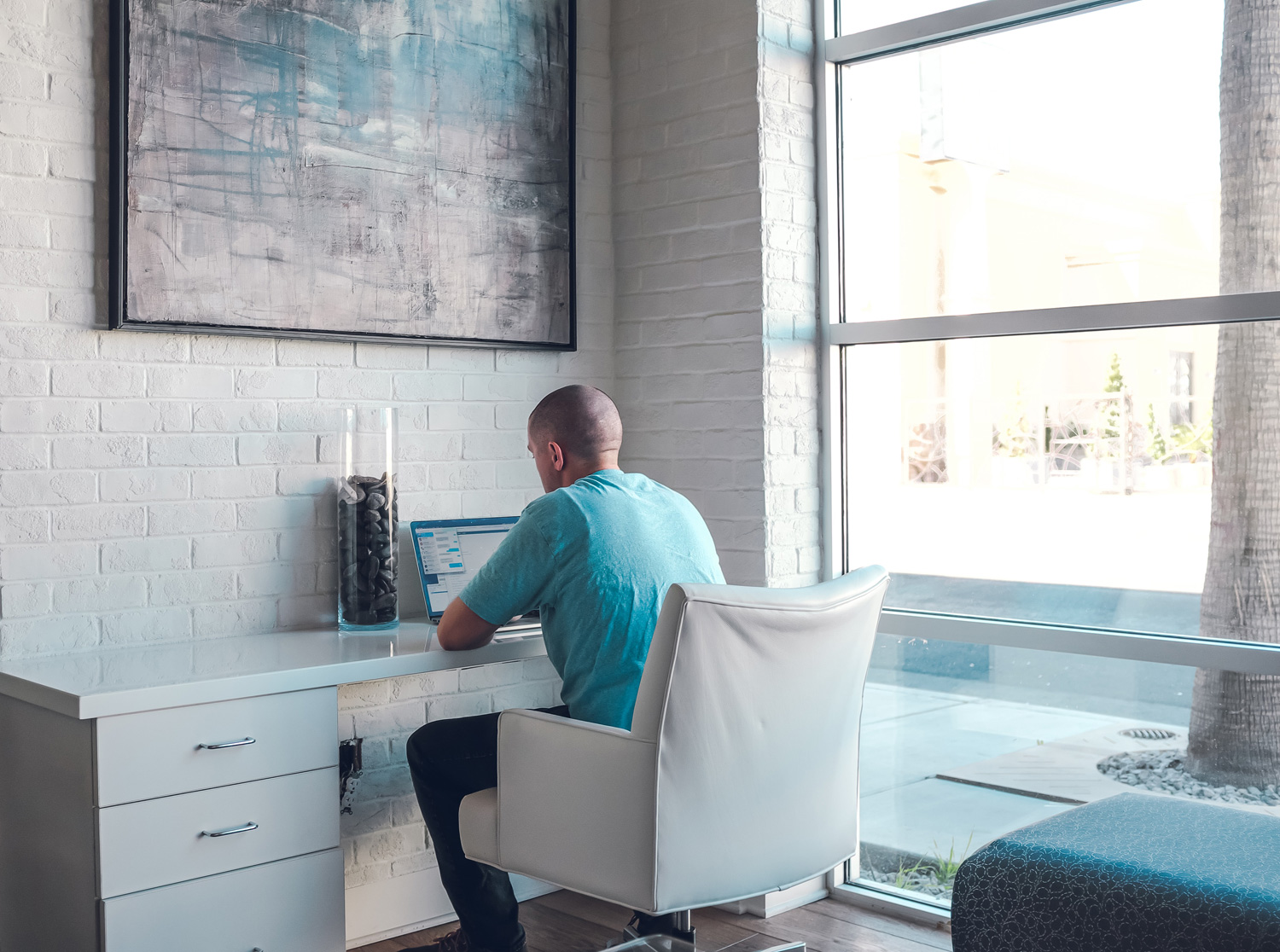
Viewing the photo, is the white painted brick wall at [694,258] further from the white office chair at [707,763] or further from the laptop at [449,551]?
the white office chair at [707,763]

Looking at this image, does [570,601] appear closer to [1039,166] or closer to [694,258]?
[694,258]

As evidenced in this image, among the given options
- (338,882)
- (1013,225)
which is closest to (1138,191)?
(1013,225)

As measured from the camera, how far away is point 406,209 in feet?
9.50

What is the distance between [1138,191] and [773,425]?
99 cm

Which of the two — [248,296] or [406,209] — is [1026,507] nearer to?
[406,209]

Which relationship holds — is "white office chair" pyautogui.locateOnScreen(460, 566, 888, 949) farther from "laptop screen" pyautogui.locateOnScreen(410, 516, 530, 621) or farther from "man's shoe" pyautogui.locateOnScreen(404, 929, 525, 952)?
"laptop screen" pyautogui.locateOnScreen(410, 516, 530, 621)

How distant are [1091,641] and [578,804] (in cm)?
129

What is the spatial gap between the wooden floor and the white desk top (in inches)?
31.5

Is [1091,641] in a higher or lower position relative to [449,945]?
higher

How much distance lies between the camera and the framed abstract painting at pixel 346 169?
2.47 metres

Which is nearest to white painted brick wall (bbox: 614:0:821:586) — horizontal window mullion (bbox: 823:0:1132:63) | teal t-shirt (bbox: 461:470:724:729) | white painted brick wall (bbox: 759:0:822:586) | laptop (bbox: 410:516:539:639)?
white painted brick wall (bbox: 759:0:822:586)

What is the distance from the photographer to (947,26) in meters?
2.84

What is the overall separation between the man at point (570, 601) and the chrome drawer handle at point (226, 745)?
384 mm

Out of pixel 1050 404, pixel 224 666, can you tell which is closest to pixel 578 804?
pixel 224 666
